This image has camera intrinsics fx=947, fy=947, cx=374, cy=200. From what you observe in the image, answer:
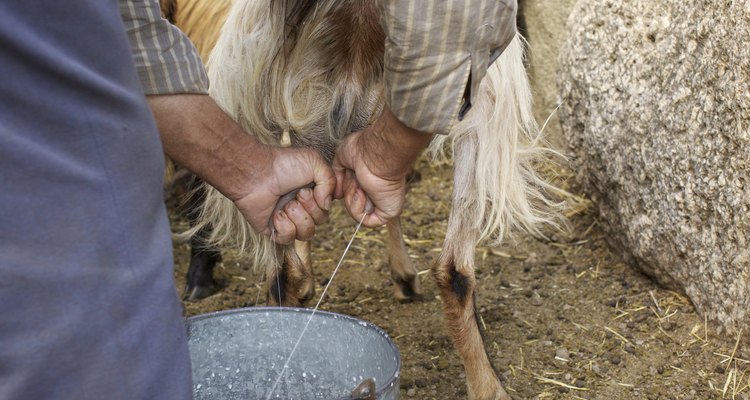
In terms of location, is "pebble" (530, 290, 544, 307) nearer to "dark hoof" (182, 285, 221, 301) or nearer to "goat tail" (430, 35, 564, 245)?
"goat tail" (430, 35, 564, 245)

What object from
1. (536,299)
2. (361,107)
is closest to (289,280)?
(361,107)

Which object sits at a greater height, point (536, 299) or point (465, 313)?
point (465, 313)

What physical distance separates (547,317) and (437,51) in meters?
2.17

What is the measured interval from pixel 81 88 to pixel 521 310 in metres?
2.80

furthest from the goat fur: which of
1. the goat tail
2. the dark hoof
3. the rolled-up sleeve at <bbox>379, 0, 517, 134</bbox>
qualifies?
the dark hoof

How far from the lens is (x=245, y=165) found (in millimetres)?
2271

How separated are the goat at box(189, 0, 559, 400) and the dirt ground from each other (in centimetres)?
30

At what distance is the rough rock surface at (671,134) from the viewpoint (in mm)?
3207

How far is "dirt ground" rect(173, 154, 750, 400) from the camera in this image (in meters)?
3.30

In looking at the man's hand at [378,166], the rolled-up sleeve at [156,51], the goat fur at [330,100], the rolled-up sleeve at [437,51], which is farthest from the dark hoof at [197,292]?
the rolled-up sleeve at [437,51]

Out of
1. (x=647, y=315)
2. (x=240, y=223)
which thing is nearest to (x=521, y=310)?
(x=647, y=315)

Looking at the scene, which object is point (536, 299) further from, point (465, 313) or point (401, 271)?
point (465, 313)

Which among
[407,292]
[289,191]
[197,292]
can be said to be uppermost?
[289,191]

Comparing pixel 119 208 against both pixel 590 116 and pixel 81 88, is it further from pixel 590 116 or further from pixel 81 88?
pixel 590 116
